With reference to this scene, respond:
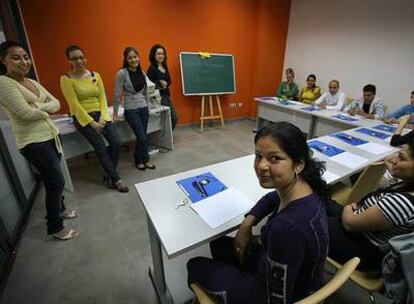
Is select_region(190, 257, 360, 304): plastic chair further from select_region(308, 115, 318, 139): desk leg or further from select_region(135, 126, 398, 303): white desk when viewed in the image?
select_region(308, 115, 318, 139): desk leg

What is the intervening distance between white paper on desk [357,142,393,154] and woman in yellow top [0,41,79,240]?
2.57 metres

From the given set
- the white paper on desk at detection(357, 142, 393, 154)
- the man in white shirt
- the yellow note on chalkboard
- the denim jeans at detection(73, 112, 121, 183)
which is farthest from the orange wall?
the white paper on desk at detection(357, 142, 393, 154)

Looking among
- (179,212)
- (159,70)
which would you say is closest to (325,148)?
(179,212)

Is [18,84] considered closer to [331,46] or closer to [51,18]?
[51,18]

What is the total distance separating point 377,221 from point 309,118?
9.12ft

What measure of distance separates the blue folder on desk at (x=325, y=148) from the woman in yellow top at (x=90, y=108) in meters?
2.03

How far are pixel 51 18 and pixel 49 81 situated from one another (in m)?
0.85

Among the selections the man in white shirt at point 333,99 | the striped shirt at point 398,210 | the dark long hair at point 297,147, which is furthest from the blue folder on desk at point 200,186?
the man in white shirt at point 333,99

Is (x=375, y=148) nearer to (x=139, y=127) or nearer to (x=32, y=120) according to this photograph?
(x=139, y=127)

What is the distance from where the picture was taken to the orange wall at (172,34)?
130 inches

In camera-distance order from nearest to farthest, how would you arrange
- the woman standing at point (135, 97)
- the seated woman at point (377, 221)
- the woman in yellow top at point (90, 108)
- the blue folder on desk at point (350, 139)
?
the seated woman at point (377, 221), the blue folder on desk at point (350, 139), the woman in yellow top at point (90, 108), the woman standing at point (135, 97)

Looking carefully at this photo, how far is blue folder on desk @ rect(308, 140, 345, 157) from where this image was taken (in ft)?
6.14

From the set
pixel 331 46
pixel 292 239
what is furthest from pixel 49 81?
pixel 331 46

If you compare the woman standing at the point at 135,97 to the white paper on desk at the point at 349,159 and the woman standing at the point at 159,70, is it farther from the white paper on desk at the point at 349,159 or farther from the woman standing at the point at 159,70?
the white paper on desk at the point at 349,159
